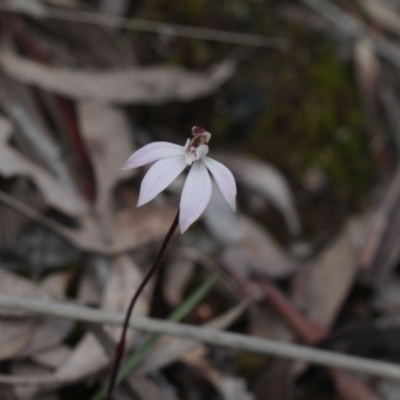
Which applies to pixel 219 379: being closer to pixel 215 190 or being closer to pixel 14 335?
pixel 14 335

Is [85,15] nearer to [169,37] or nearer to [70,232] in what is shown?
[169,37]

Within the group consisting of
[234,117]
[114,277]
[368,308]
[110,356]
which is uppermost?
[234,117]

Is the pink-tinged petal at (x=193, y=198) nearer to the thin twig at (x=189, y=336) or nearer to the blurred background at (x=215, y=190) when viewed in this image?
the thin twig at (x=189, y=336)

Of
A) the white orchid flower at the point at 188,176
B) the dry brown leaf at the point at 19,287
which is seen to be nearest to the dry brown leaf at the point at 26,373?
the dry brown leaf at the point at 19,287

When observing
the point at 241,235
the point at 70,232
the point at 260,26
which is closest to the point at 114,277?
the point at 70,232

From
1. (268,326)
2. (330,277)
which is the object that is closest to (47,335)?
(268,326)

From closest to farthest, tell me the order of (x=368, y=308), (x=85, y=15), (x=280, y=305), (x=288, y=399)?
(x=288, y=399) < (x=280, y=305) < (x=368, y=308) < (x=85, y=15)
